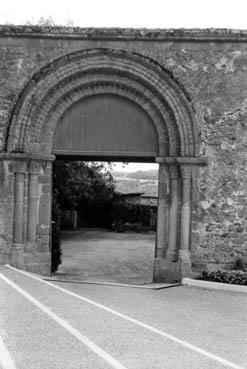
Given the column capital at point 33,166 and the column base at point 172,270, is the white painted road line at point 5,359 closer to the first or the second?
the column base at point 172,270

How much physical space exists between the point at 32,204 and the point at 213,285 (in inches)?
167

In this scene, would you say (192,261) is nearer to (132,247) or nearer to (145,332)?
(145,332)

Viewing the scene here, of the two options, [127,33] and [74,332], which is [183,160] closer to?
[127,33]

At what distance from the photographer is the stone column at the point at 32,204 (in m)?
12.0

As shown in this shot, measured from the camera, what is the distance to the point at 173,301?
9.34 meters

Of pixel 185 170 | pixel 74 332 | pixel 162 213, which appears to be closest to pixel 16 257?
pixel 162 213

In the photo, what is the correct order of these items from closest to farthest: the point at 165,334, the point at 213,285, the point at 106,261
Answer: the point at 165,334, the point at 213,285, the point at 106,261

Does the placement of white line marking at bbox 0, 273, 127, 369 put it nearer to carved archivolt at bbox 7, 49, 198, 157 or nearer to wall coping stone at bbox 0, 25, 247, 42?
carved archivolt at bbox 7, 49, 198, 157

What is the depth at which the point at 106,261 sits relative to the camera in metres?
19.2

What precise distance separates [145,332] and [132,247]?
1867cm

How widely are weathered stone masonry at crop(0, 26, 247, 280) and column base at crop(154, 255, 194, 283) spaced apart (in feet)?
0.08

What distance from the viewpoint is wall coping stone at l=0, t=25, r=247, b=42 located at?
462 inches

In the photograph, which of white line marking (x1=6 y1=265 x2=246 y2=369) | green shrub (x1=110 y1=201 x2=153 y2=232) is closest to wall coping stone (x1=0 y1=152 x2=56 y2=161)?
→ white line marking (x1=6 y1=265 x2=246 y2=369)

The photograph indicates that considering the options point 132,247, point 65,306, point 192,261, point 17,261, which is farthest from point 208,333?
point 132,247
